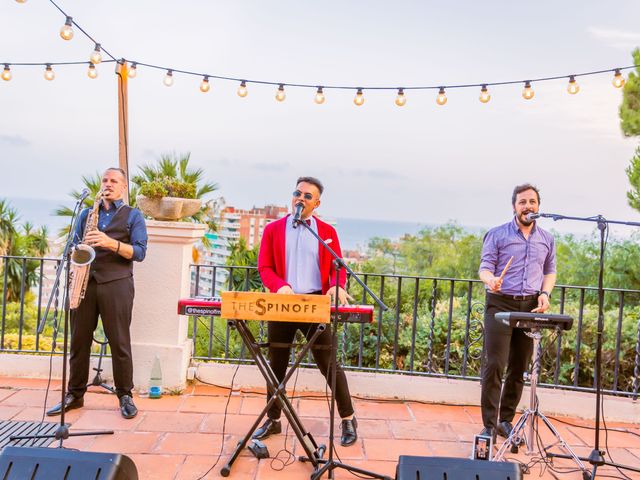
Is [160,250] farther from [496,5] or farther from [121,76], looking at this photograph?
[496,5]

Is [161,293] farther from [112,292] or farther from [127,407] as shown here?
[127,407]

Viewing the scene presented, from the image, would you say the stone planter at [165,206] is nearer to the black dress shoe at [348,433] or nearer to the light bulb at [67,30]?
the light bulb at [67,30]

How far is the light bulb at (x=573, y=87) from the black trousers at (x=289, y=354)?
3.10m

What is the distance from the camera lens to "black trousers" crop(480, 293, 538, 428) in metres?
3.74

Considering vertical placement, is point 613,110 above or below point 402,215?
above

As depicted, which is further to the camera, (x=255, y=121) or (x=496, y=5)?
(x=255, y=121)

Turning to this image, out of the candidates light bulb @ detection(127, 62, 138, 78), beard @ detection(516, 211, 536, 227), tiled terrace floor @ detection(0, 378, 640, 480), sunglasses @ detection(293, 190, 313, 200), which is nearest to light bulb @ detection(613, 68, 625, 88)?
beard @ detection(516, 211, 536, 227)

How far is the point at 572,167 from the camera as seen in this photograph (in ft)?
40.2

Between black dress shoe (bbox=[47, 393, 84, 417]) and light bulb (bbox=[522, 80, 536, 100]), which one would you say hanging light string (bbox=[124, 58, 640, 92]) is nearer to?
light bulb (bbox=[522, 80, 536, 100])

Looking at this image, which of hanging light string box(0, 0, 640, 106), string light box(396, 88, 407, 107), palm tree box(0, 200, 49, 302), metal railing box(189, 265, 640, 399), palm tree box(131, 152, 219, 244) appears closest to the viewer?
hanging light string box(0, 0, 640, 106)

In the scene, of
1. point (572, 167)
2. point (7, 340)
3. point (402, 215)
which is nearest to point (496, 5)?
point (572, 167)

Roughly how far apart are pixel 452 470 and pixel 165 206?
3.30 meters

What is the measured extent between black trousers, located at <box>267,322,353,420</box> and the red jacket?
26cm

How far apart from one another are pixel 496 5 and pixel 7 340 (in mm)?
9146
